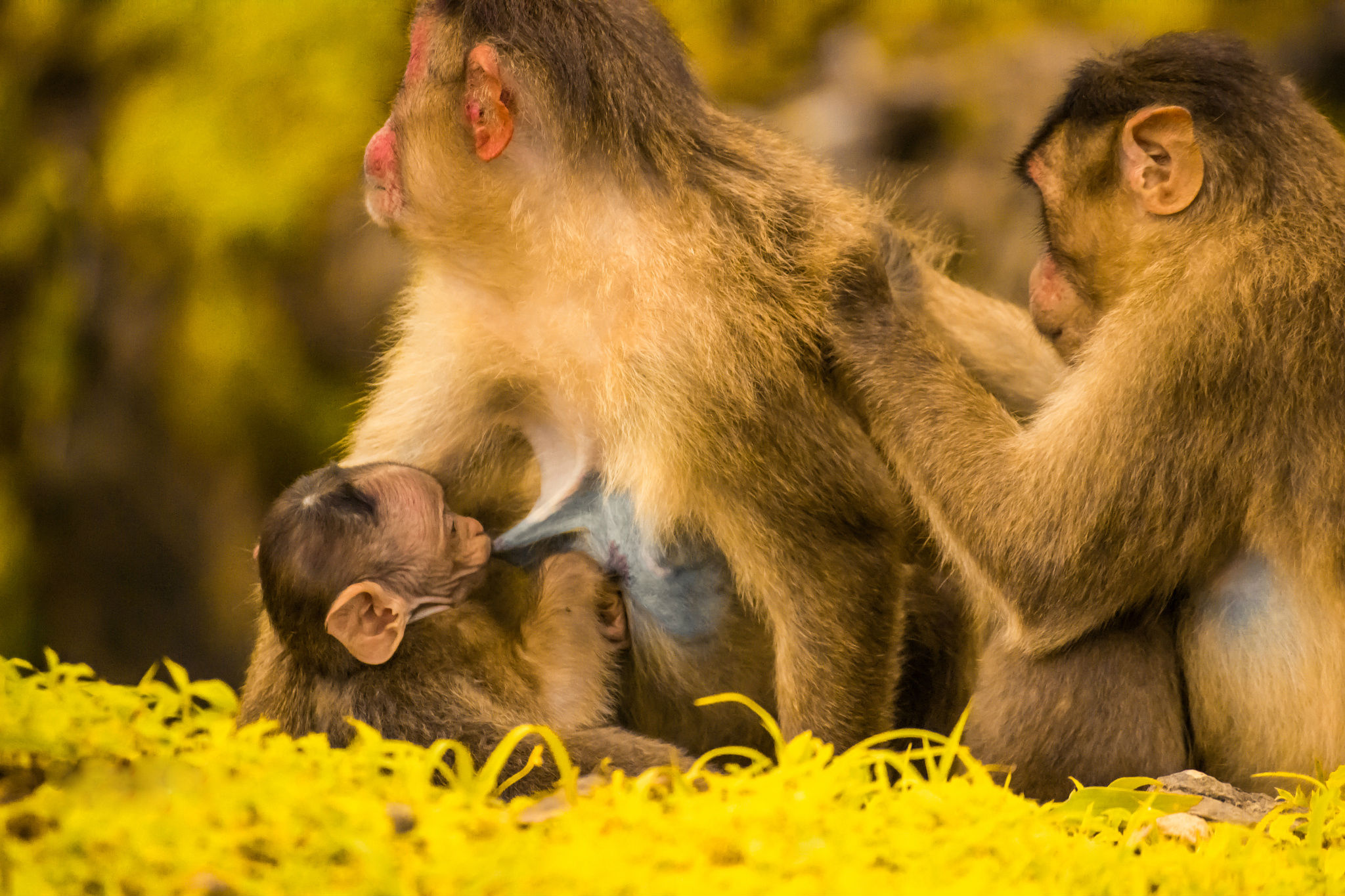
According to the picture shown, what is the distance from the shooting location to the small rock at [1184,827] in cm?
216

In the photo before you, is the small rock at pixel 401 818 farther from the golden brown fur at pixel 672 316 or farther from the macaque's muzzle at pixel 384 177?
the macaque's muzzle at pixel 384 177

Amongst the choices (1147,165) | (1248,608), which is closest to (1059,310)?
(1147,165)

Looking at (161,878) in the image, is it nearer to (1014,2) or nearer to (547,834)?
(547,834)

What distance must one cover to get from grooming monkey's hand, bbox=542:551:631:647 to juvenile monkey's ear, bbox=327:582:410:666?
13.6 inches

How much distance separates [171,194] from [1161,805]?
165 inches

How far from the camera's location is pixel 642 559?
2748 mm

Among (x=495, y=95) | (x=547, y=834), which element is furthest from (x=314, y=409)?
(x=547, y=834)

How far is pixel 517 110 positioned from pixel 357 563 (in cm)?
92

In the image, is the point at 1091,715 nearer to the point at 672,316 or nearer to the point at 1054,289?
the point at 1054,289

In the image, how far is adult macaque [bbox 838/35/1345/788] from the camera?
7.86 feet

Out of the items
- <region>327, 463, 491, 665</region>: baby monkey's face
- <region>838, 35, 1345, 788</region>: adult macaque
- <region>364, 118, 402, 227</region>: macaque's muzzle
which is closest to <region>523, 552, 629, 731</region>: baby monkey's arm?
<region>327, 463, 491, 665</region>: baby monkey's face

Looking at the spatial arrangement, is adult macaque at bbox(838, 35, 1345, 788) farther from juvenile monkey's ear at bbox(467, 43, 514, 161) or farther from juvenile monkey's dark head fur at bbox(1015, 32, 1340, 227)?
juvenile monkey's ear at bbox(467, 43, 514, 161)

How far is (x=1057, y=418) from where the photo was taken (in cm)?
249

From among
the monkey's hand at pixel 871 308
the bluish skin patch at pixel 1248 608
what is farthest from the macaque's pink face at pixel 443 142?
the bluish skin patch at pixel 1248 608
